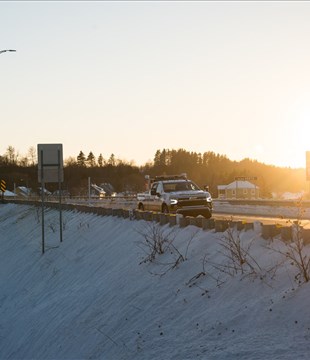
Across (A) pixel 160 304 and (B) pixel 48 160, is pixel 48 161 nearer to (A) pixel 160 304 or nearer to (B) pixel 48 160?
(B) pixel 48 160

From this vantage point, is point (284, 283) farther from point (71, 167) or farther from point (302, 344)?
point (71, 167)

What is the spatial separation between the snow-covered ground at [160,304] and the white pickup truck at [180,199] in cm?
730

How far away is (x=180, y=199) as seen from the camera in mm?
24500

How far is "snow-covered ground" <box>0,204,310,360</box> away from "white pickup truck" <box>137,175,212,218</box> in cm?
730

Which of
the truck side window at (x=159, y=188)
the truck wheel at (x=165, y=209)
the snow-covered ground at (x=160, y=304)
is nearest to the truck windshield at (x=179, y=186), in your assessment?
the truck side window at (x=159, y=188)

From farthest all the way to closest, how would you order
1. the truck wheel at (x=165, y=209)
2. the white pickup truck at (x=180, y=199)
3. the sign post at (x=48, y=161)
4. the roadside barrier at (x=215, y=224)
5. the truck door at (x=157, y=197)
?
1. the truck door at (x=157, y=197)
2. the truck wheel at (x=165, y=209)
3. the white pickup truck at (x=180, y=199)
4. the sign post at (x=48, y=161)
5. the roadside barrier at (x=215, y=224)

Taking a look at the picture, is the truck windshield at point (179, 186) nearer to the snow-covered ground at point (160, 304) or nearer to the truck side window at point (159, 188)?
the truck side window at point (159, 188)

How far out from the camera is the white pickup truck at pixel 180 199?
24.5m

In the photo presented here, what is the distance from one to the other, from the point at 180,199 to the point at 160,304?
15.1 meters

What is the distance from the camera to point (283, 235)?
9820 mm

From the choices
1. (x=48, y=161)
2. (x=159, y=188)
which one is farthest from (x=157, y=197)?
(x=48, y=161)

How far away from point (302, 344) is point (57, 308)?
688 centimetres

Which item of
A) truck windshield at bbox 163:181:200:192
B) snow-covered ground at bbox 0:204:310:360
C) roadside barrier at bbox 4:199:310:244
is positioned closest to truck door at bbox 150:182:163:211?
truck windshield at bbox 163:181:200:192

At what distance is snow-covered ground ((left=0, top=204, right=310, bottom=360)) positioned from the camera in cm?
731
